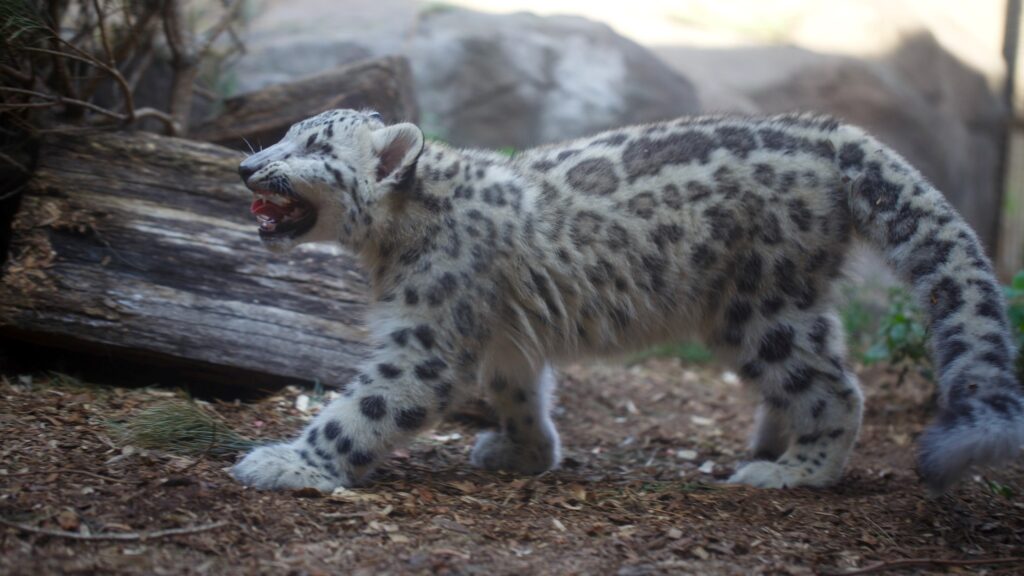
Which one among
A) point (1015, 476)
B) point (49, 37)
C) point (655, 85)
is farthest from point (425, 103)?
point (1015, 476)

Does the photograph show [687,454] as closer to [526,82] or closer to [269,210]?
[269,210]

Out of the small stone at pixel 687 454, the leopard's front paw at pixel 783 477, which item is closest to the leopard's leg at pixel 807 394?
the leopard's front paw at pixel 783 477

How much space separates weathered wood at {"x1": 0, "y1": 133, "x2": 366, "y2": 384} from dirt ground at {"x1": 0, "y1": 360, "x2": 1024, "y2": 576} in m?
0.34

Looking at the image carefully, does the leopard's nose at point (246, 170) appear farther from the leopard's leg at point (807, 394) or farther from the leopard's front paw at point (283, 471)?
the leopard's leg at point (807, 394)

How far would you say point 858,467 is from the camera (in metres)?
6.47

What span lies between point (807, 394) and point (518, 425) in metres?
1.75

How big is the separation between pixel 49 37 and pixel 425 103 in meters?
6.38

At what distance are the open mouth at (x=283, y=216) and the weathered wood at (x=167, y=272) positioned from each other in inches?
42.1

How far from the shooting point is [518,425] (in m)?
6.07

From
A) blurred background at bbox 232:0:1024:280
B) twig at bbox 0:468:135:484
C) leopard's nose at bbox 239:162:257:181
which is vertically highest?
Result: blurred background at bbox 232:0:1024:280

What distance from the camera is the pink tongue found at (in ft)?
17.5

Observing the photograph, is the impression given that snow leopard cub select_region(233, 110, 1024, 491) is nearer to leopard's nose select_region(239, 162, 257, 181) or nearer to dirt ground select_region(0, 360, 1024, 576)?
leopard's nose select_region(239, 162, 257, 181)

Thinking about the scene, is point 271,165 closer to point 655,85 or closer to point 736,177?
point 736,177

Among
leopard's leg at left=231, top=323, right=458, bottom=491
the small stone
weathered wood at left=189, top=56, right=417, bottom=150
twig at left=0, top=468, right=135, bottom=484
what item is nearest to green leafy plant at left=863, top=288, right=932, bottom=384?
the small stone
